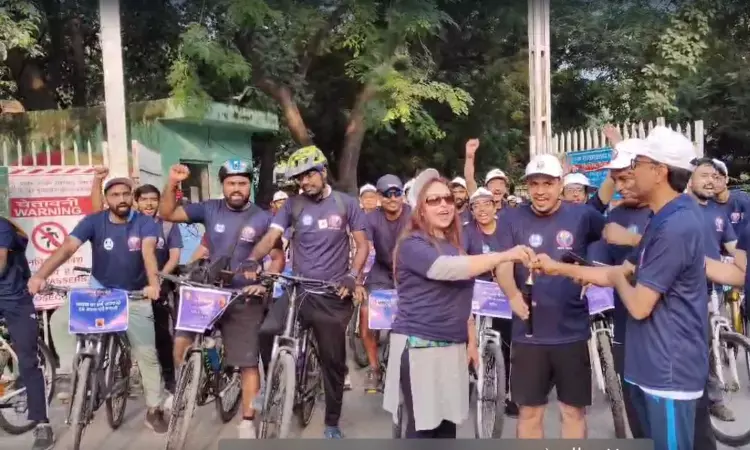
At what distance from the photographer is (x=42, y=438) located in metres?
4.92

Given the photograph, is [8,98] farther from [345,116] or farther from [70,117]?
[345,116]

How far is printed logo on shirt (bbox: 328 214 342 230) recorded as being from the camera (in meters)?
5.02

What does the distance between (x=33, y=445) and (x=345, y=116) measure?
44.6ft

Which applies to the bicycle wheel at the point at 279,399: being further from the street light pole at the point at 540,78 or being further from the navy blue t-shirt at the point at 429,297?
the street light pole at the point at 540,78

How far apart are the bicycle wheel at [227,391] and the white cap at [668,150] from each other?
346 centimetres

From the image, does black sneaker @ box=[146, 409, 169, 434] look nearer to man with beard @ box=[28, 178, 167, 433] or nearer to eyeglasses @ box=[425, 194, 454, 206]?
man with beard @ box=[28, 178, 167, 433]

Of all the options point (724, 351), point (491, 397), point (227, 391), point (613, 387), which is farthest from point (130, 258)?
point (724, 351)

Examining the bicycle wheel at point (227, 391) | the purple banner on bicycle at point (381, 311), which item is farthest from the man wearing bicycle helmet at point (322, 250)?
the bicycle wheel at point (227, 391)

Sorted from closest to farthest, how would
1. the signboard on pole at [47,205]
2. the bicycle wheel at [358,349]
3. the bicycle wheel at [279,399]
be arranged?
1. the bicycle wheel at [279,399]
2. the signboard on pole at [47,205]
3. the bicycle wheel at [358,349]

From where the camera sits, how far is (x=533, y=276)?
3.85 m

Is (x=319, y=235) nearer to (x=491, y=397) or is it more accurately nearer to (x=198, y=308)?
(x=198, y=308)

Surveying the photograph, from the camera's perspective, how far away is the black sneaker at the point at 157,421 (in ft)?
17.2

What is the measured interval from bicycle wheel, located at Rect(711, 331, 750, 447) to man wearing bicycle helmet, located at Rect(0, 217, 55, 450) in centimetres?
449

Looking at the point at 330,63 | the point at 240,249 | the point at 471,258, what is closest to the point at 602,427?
the point at 471,258
